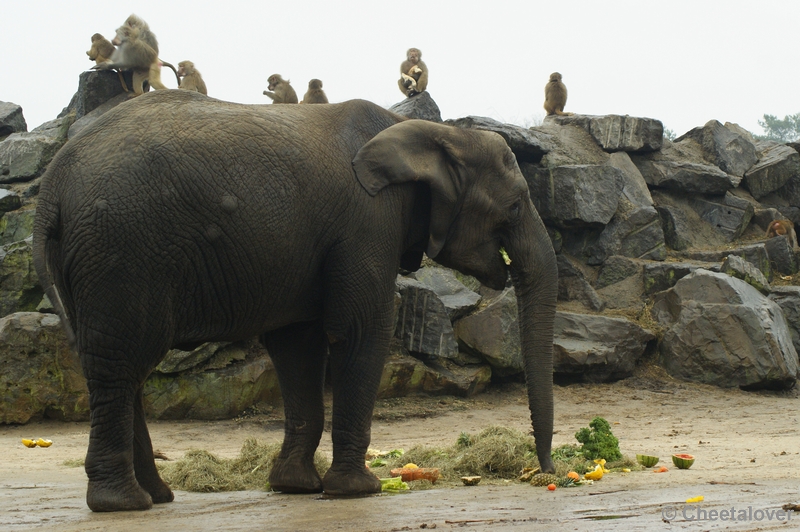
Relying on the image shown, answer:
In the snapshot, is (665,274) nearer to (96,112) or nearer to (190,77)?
(96,112)

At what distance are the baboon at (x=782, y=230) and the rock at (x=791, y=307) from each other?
2571 mm

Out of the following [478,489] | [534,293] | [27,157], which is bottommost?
[478,489]

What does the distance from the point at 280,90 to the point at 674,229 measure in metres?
10.8

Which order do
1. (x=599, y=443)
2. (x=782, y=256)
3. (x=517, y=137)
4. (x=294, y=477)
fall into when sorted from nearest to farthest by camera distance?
(x=294, y=477), (x=599, y=443), (x=517, y=137), (x=782, y=256)

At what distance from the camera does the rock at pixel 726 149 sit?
2006 cm

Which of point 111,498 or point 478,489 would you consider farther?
point 478,489

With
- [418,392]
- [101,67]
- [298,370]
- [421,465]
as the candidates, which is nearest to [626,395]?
[418,392]

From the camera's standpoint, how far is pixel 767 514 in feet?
15.8

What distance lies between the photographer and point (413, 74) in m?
22.0

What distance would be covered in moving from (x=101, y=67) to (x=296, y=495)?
1375cm

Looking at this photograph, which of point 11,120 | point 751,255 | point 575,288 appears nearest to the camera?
point 575,288

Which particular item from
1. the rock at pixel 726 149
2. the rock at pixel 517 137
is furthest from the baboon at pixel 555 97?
the rock at pixel 517 137

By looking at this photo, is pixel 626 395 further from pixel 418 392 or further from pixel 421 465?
pixel 421 465

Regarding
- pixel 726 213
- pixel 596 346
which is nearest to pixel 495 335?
pixel 596 346
